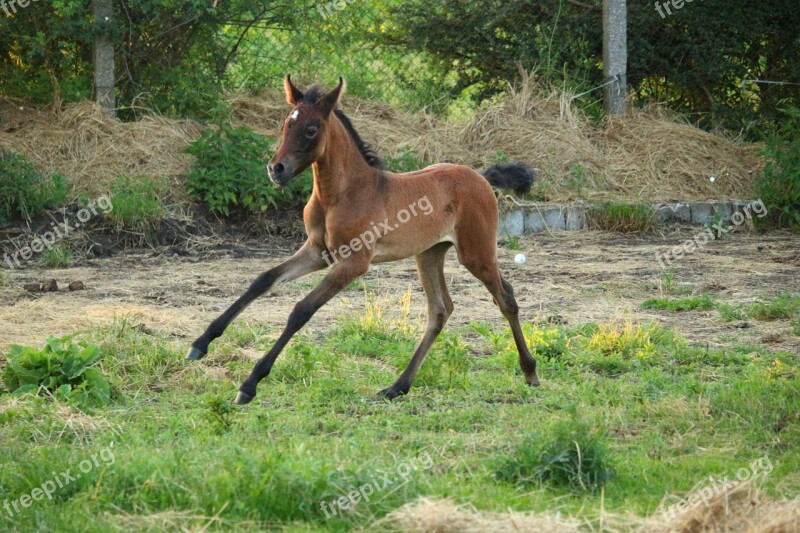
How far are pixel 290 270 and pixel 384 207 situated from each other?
77 cm

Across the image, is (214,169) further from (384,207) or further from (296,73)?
(384,207)

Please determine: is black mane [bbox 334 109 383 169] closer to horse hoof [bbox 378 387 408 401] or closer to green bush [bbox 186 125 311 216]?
horse hoof [bbox 378 387 408 401]

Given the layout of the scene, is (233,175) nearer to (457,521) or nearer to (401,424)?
(401,424)

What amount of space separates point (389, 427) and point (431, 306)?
1.50 meters

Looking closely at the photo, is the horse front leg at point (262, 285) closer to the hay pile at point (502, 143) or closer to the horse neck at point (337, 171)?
the horse neck at point (337, 171)

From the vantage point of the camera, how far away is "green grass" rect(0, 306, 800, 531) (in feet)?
15.4

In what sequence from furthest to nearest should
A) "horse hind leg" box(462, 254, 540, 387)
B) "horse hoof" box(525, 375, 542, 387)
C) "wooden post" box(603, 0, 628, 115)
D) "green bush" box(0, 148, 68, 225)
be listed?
"wooden post" box(603, 0, 628, 115) < "green bush" box(0, 148, 68, 225) < "horse hind leg" box(462, 254, 540, 387) < "horse hoof" box(525, 375, 542, 387)

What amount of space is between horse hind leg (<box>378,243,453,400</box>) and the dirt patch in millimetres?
1476

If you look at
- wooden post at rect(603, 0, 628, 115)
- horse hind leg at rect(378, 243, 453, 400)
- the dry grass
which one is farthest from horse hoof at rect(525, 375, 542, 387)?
wooden post at rect(603, 0, 628, 115)

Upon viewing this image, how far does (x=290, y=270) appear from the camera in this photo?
22.8 ft

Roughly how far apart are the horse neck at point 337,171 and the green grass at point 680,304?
3516 millimetres

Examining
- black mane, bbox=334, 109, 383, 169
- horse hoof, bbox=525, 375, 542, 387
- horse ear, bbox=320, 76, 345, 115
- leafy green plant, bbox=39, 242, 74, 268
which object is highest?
horse ear, bbox=320, 76, 345, 115

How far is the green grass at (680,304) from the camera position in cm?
959

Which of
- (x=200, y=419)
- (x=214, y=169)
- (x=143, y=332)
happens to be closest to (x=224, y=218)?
(x=214, y=169)
